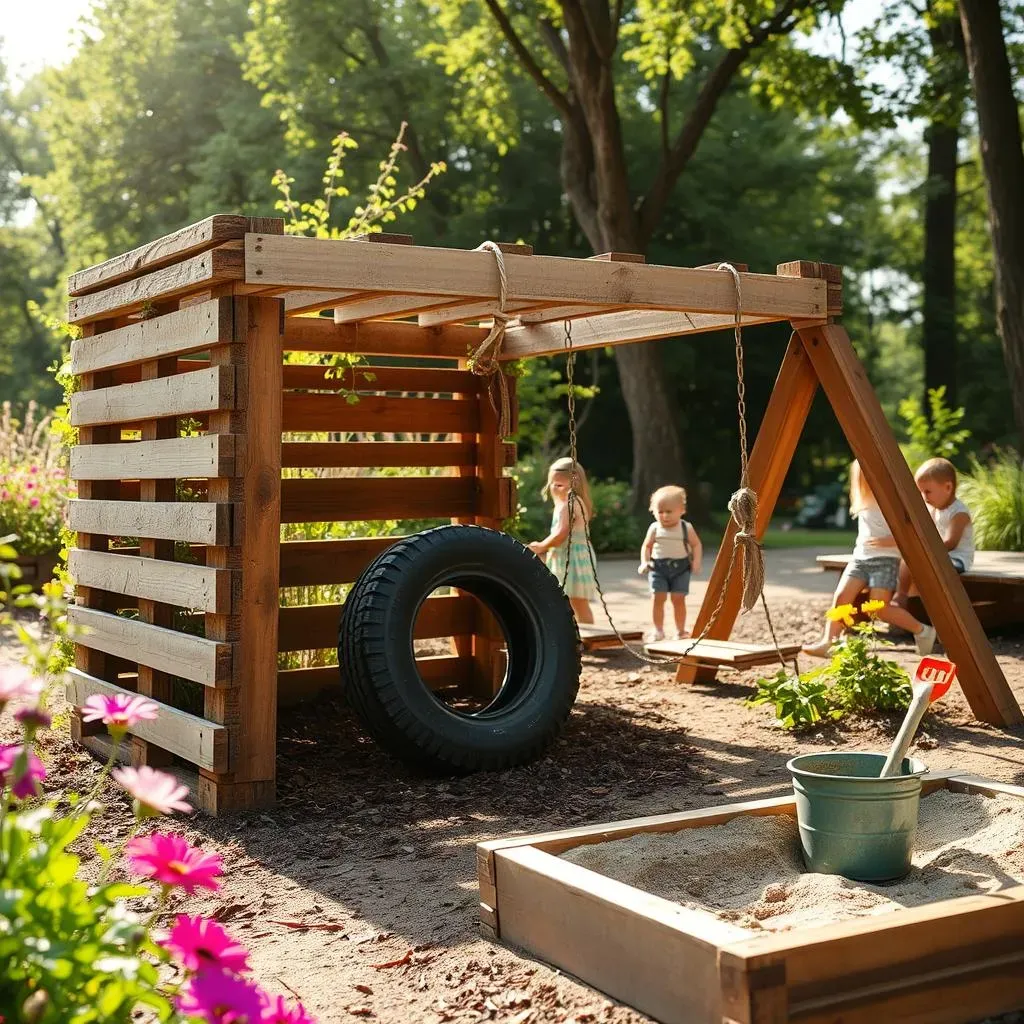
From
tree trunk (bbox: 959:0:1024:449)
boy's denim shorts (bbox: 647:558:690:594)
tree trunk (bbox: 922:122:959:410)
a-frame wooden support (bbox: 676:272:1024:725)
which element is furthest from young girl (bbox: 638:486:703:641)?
tree trunk (bbox: 922:122:959:410)

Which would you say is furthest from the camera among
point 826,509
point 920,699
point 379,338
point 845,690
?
point 826,509

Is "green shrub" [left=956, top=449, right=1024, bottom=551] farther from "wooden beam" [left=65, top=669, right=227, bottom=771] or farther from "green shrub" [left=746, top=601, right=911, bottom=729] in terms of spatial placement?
"wooden beam" [left=65, top=669, right=227, bottom=771]

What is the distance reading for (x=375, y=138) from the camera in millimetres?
26578

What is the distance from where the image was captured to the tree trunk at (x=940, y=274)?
25922 mm

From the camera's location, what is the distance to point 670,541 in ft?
29.8

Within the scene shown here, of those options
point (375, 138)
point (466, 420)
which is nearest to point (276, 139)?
point (375, 138)

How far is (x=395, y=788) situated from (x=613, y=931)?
8.25 feet

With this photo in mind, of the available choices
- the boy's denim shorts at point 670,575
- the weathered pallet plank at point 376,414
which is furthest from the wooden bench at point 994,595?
the weathered pallet plank at point 376,414

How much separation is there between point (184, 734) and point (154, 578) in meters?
0.72

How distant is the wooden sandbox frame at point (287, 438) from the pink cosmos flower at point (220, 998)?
10.2 ft

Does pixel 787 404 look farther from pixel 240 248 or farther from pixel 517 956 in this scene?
pixel 517 956

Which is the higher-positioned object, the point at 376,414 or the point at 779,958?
the point at 376,414

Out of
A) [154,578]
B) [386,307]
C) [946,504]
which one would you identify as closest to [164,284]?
[386,307]

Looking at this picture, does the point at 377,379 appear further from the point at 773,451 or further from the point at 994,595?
the point at 994,595
